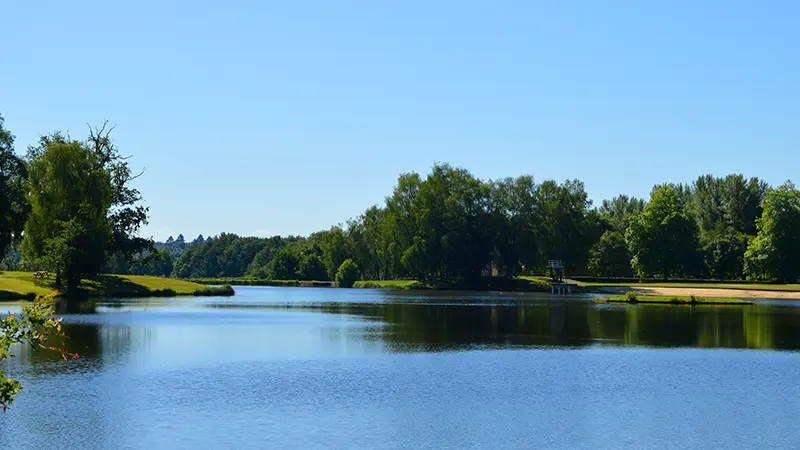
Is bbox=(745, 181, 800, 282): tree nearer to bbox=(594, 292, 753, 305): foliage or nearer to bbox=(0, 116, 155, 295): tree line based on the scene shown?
bbox=(594, 292, 753, 305): foliage

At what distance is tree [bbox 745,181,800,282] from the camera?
12419 cm

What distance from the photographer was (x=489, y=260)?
14588 centimetres

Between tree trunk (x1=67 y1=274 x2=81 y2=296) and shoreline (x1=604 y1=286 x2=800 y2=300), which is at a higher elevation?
tree trunk (x1=67 y1=274 x2=81 y2=296)

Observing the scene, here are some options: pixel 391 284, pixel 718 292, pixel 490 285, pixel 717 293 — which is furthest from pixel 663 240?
pixel 391 284

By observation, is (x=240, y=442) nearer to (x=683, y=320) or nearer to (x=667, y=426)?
(x=667, y=426)

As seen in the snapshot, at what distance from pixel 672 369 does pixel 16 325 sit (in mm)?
29408

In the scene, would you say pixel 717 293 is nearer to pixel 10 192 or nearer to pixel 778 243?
pixel 778 243

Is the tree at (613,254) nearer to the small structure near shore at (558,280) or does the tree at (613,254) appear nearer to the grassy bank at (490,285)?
the small structure near shore at (558,280)

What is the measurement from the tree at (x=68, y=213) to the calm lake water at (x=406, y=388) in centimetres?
3264

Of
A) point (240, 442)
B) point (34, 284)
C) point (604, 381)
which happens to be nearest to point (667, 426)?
point (604, 381)

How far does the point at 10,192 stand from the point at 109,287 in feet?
54.0

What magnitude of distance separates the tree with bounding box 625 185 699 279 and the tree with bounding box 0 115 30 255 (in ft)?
313

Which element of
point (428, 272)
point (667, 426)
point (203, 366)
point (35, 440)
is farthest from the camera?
point (428, 272)

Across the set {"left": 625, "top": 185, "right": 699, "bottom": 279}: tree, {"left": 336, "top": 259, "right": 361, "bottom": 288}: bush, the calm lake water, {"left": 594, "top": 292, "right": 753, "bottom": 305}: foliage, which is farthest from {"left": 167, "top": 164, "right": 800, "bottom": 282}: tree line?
the calm lake water
